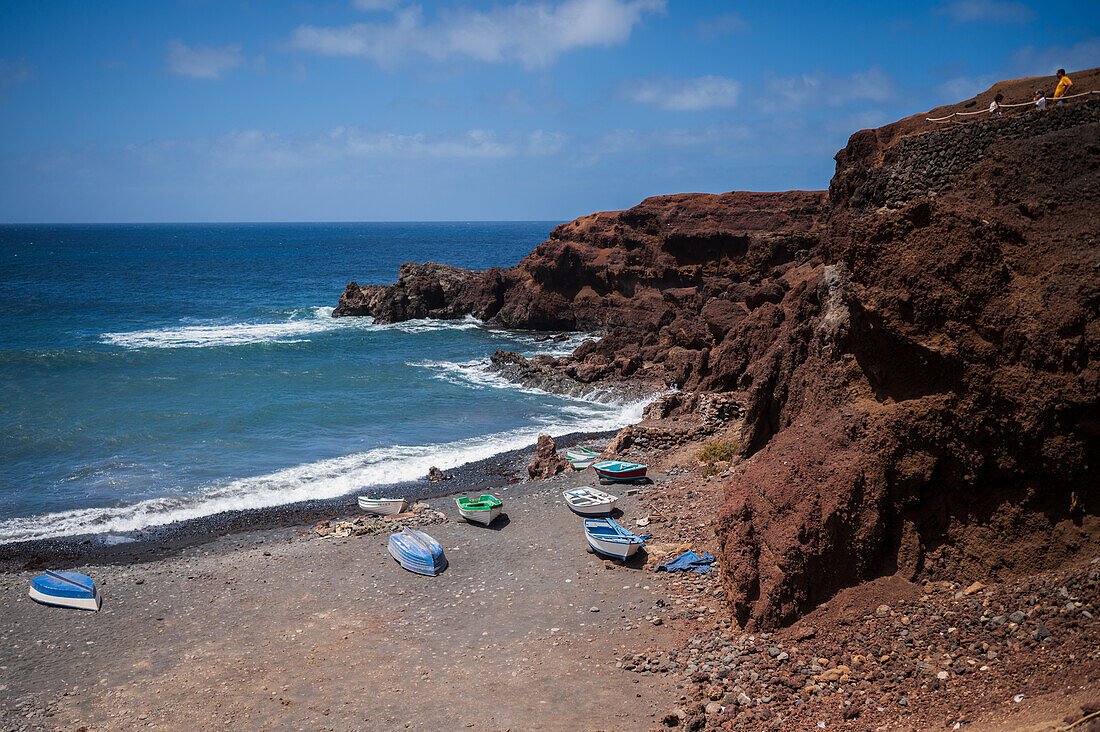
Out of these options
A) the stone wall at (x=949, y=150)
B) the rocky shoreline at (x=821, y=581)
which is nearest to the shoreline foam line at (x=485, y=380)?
the stone wall at (x=949, y=150)

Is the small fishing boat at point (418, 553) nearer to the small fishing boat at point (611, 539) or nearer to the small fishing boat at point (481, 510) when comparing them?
the small fishing boat at point (481, 510)

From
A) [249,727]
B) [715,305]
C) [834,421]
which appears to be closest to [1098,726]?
[834,421]

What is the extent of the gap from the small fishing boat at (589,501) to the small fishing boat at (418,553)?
3.60m

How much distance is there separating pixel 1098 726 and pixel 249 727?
10109 millimetres

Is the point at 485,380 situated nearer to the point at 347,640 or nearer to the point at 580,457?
the point at 580,457

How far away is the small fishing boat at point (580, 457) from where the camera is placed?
21812mm

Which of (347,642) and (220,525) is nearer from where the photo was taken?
(347,642)

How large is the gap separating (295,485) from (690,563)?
46.4 feet

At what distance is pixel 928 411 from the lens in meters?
9.34

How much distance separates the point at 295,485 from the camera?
22.1 metres

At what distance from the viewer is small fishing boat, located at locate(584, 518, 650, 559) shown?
13.7m

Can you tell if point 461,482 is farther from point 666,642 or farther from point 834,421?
point 834,421

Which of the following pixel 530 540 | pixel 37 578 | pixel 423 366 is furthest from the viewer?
pixel 423 366

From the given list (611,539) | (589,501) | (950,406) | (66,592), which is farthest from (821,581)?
(66,592)
